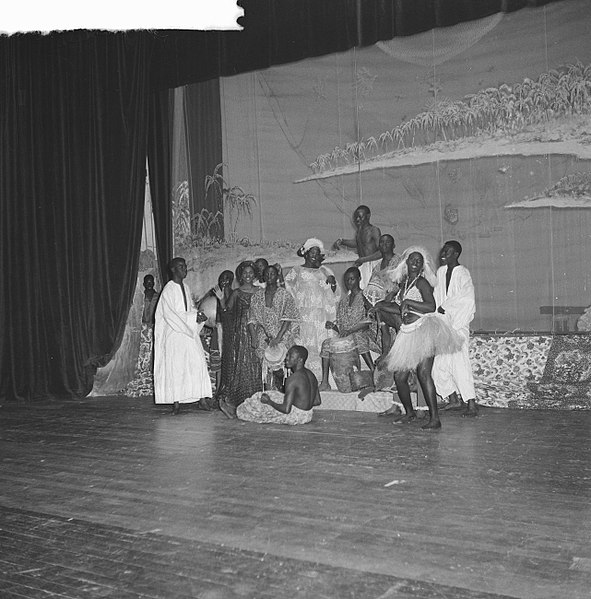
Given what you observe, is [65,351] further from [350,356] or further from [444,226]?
[444,226]

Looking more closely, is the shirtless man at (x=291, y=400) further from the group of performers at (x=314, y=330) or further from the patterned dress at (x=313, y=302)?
the patterned dress at (x=313, y=302)

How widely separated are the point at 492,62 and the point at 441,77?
523 mm

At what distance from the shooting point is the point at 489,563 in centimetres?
300

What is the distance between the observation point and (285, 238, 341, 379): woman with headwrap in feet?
24.3

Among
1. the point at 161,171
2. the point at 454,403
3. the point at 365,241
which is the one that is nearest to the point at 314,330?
the point at 365,241

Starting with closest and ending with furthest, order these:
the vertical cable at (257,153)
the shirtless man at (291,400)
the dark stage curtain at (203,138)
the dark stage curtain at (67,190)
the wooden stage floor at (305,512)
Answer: the wooden stage floor at (305,512), the shirtless man at (291,400), the vertical cable at (257,153), the dark stage curtain at (67,190), the dark stage curtain at (203,138)

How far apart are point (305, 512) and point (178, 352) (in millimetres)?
3636

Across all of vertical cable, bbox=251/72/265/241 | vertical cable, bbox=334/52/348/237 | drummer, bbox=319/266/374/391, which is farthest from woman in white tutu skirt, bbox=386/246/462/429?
vertical cable, bbox=251/72/265/241

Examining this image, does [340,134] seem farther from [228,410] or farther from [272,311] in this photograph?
[228,410]

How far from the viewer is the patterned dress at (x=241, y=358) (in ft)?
22.8

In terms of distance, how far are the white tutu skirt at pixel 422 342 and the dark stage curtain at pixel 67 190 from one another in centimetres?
423

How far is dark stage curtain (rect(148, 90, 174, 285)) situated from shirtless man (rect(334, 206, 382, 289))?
92.1 inches

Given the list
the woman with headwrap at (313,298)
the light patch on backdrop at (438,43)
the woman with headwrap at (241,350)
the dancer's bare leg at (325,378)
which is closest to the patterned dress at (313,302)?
the woman with headwrap at (313,298)

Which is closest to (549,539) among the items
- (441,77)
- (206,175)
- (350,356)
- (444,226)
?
(350,356)
